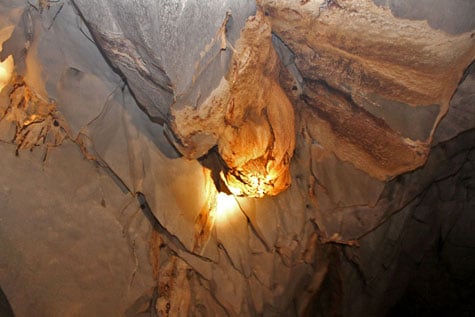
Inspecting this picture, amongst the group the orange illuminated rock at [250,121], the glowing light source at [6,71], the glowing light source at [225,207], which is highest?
the glowing light source at [6,71]

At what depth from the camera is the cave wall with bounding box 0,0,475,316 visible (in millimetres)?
2031

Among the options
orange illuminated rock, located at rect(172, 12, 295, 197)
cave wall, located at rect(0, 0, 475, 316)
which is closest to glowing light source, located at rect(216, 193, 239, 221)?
cave wall, located at rect(0, 0, 475, 316)

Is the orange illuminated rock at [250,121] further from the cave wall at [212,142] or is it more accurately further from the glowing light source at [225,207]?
the glowing light source at [225,207]

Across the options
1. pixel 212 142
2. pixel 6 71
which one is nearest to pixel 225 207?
pixel 212 142

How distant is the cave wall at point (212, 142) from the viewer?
6.66 feet

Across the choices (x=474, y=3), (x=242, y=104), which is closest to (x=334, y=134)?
(x=242, y=104)

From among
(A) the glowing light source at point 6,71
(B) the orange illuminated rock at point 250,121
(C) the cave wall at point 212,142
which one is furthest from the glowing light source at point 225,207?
(A) the glowing light source at point 6,71

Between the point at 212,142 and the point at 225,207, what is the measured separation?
78 centimetres

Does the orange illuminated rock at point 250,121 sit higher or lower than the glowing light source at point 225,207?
higher

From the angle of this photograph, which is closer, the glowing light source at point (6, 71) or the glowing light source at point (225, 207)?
the glowing light source at point (6, 71)

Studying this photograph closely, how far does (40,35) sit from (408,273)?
4.04 m

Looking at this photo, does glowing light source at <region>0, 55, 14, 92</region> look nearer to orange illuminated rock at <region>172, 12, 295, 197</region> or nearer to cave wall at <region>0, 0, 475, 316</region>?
cave wall at <region>0, 0, 475, 316</region>

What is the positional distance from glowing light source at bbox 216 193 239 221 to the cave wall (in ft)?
0.07

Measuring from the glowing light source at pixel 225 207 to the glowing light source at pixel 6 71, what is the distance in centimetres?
164
